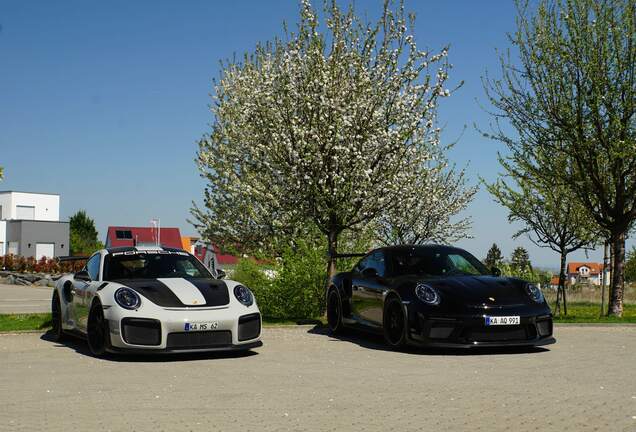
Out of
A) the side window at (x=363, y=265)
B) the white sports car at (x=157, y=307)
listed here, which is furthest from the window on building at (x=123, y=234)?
the white sports car at (x=157, y=307)

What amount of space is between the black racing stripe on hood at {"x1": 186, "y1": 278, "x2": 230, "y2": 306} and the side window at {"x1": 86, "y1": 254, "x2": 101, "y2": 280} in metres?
1.32

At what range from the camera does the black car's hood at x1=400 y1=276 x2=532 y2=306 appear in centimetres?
1048

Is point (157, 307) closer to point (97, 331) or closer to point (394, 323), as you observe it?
point (97, 331)

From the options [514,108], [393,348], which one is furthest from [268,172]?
[393,348]

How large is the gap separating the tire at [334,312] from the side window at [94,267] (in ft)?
12.5

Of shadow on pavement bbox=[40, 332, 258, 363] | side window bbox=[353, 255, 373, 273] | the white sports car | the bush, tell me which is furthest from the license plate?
the bush

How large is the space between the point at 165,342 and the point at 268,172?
10.7 meters

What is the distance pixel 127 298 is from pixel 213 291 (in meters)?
1.05

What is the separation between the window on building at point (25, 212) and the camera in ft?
281

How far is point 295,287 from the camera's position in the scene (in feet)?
56.1

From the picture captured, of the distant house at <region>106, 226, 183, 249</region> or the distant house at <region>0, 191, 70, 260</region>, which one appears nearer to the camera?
the distant house at <region>0, 191, 70, 260</region>

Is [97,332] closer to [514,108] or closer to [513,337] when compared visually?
[513,337]

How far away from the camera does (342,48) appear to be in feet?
57.2

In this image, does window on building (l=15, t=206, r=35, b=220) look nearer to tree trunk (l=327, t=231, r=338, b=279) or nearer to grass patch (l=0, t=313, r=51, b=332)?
grass patch (l=0, t=313, r=51, b=332)
